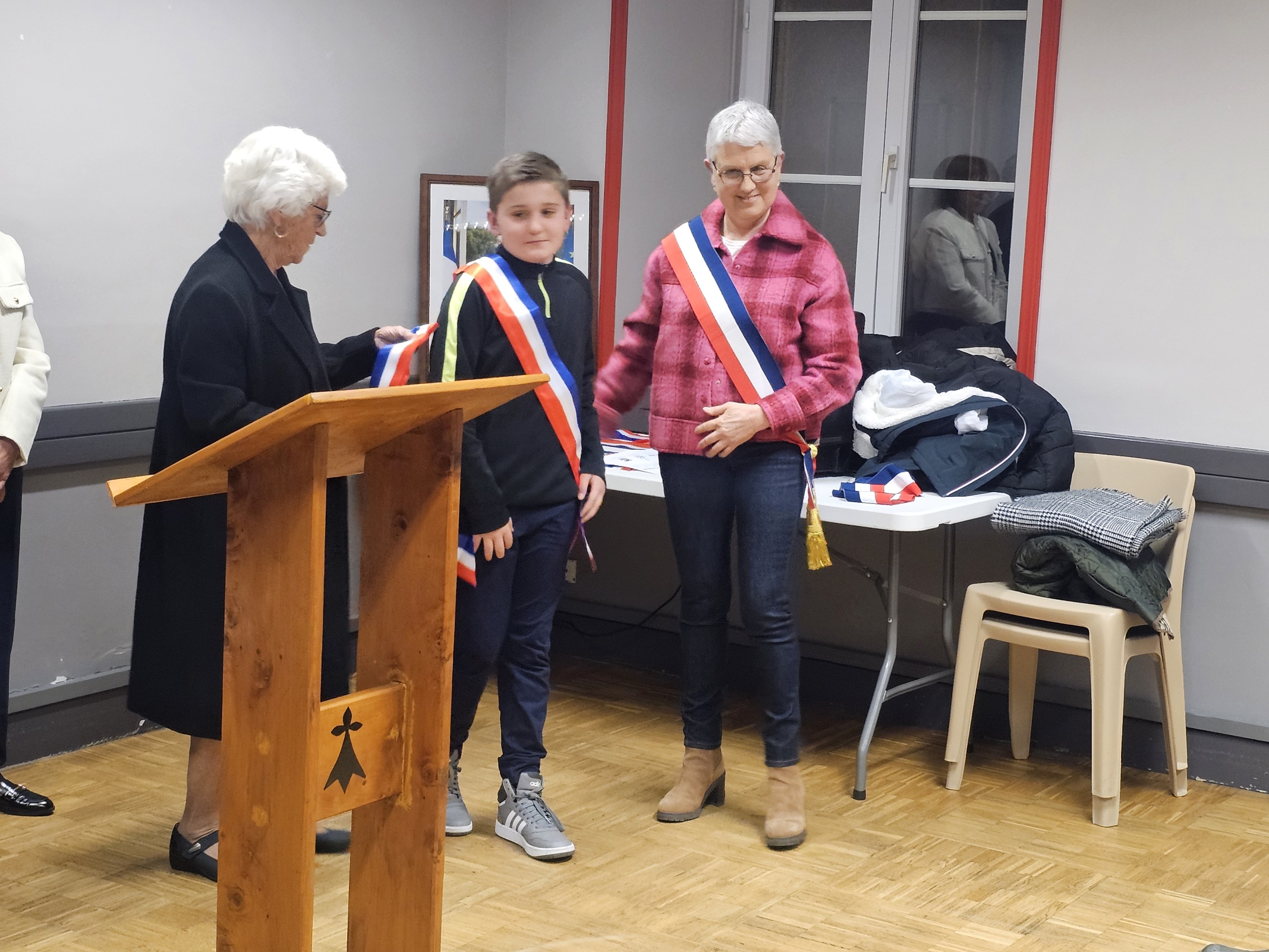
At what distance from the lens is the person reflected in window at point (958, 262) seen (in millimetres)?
3859

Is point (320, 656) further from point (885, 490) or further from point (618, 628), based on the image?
point (618, 628)

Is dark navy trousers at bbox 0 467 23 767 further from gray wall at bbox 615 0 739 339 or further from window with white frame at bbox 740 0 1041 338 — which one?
window with white frame at bbox 740 0 1041 338

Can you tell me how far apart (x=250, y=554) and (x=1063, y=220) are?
251cm

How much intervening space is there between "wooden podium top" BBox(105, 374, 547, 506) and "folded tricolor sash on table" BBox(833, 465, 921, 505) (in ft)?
4.87

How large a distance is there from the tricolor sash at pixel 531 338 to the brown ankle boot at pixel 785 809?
2.52 feet

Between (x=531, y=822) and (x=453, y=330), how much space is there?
0.97 metres

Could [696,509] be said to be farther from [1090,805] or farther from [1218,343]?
[1218,343]

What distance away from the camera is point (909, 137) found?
399 centimetres

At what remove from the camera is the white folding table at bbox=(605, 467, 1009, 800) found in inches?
121

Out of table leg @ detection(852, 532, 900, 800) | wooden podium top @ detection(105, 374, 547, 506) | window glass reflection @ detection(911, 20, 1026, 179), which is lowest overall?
table leg @ detection(852, 532, 900, 800)

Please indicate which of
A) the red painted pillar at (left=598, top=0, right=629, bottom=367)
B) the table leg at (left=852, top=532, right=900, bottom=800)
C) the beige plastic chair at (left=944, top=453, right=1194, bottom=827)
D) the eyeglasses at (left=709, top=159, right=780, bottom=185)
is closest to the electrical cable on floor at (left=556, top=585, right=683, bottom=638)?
the red painted pillar at (left=598, top=0, right=629, bottom=367)

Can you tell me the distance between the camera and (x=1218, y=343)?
3.38 meters

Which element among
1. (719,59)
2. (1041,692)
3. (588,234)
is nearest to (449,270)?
(588,234)

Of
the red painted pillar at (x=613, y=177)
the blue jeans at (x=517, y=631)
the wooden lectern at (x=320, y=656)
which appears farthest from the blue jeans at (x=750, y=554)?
the red painted pillar at (x=613, y=177)
